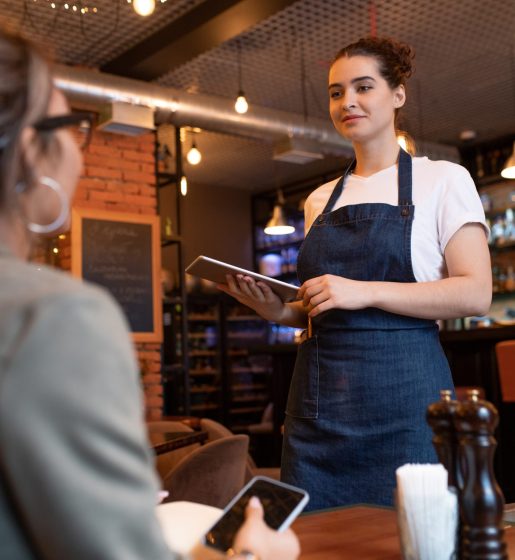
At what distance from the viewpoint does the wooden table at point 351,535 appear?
1.04m

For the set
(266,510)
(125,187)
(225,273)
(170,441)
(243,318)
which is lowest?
(170,441)

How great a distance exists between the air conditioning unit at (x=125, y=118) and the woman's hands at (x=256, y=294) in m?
4.23

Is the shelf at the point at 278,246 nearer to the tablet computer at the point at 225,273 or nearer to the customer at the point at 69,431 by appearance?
the tablet computer at the point at 225,273

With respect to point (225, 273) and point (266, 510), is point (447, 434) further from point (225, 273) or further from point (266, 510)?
point (225, 273)

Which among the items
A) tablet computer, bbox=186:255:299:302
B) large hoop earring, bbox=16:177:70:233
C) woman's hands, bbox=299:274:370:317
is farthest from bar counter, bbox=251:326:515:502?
large hoop earring, bbox=16:177:70:233

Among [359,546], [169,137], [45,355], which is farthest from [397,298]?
[169,137]

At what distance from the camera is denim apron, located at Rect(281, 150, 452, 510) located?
5.36 feet

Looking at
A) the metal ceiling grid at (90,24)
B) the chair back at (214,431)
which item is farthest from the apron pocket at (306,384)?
the metal ceiling grid at (90,24)

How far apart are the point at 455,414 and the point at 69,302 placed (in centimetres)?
59

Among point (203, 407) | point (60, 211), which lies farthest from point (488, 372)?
point (203, 407)

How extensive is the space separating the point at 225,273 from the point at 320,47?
489 cm

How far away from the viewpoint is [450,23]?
239 inches

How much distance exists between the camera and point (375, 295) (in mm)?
1684

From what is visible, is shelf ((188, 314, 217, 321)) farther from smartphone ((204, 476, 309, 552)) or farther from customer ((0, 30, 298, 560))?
customer ((0, 30, 298, 560))
